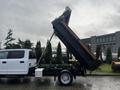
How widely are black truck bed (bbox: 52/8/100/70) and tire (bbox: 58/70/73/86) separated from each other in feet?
3.28

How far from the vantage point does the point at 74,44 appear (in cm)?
1641

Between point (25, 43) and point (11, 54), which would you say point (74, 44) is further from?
point (25, 43)

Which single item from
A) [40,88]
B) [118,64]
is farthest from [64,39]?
[118,64]

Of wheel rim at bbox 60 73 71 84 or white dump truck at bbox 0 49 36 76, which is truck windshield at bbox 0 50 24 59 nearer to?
white dump truck at bbox 0 49 36 76

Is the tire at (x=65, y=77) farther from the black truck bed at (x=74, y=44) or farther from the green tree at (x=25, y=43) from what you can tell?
the green tree at (x=25, y=43)

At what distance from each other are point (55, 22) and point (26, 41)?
2455 centimetres

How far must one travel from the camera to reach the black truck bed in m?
16.2

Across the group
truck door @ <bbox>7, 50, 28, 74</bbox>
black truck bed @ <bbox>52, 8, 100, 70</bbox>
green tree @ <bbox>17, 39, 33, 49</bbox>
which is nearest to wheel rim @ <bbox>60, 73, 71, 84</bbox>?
black truck bed @ <bbox>52, 8, 100, 70</bbox>

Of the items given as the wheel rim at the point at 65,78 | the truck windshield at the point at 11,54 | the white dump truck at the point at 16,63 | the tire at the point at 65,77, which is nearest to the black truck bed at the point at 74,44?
the tire at the point at 65,77

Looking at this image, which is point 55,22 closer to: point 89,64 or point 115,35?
point 89,64

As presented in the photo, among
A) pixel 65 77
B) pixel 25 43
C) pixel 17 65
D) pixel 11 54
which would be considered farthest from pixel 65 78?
pixel 25 43

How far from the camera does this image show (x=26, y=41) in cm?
4081

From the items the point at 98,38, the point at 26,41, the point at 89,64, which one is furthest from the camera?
the point at 98,38

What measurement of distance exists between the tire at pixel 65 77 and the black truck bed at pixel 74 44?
100cm
